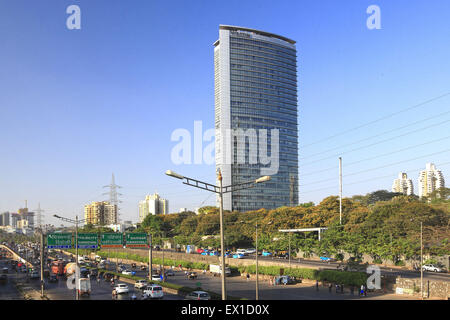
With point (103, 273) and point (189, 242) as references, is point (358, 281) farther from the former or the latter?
point (189, 242)

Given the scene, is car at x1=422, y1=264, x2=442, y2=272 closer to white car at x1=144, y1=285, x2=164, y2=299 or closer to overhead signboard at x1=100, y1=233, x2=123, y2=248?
white car at x1=144, y1=285, x2=164, y2=299

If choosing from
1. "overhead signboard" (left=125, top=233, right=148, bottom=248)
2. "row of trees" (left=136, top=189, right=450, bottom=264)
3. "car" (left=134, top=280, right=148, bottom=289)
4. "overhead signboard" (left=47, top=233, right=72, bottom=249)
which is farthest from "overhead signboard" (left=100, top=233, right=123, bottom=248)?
"row of trees" (left=136, top=189, right=450, bottom=264)

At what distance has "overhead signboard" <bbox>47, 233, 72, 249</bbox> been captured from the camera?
62531 mm

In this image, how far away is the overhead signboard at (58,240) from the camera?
62.5 metres

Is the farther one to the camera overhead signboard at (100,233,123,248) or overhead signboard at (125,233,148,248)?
overhead signboard at (100,233,123,248)

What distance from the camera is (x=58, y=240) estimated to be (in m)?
62.9

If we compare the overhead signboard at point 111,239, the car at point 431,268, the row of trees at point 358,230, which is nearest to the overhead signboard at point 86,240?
the overhead signboard at point 111,239

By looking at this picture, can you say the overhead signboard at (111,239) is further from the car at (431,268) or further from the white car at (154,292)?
the car at (431,268)

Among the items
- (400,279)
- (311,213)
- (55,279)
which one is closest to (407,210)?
(400,279)

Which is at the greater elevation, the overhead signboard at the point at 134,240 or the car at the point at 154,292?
the overhead signboard at the point at 134,240

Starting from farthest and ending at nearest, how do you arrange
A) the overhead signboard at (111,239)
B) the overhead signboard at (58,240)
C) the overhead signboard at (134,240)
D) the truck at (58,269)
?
the truck at (58,269) < the overhead signboard at (111,239) < the overhead signboard at (134,240) < the overhead signboard at (58,240)
